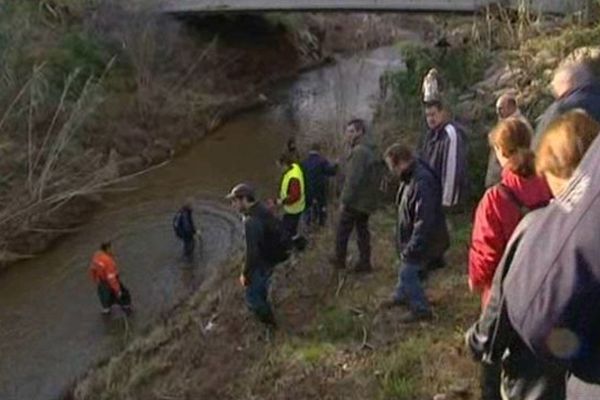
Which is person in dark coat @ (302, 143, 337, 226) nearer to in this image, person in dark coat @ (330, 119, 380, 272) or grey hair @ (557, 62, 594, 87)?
person in dark coat @ (330, 119, 380, 272)

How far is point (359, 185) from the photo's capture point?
775 centimetres

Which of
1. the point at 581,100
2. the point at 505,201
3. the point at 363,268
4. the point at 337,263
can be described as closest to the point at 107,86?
the point at 337,263

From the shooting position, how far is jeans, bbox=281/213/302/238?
9867mm

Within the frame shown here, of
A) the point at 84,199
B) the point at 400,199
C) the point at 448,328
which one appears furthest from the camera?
the point at 84,199

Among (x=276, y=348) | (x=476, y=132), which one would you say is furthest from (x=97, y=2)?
(x=276, y=348)

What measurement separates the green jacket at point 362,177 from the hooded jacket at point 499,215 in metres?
3.28

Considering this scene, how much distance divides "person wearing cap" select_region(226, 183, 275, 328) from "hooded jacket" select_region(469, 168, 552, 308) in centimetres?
327

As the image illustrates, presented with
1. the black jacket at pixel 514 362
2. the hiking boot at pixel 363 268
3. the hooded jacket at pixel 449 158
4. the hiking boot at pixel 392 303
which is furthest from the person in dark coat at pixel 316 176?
the black jacket at pixel 514 362

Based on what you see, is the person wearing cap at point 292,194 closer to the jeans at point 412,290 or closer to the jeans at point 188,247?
the jeans at point 412,290

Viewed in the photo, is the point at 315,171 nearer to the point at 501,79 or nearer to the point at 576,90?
the point at 501,79

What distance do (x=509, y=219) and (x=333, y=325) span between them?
385cm

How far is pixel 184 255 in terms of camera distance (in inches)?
551

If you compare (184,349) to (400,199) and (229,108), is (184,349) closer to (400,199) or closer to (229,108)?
(400,199)

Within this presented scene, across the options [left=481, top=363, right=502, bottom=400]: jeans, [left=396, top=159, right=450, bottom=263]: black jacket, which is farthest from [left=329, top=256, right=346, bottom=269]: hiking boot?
[left=481, top=363, right=502, bottom=400]: jeans
